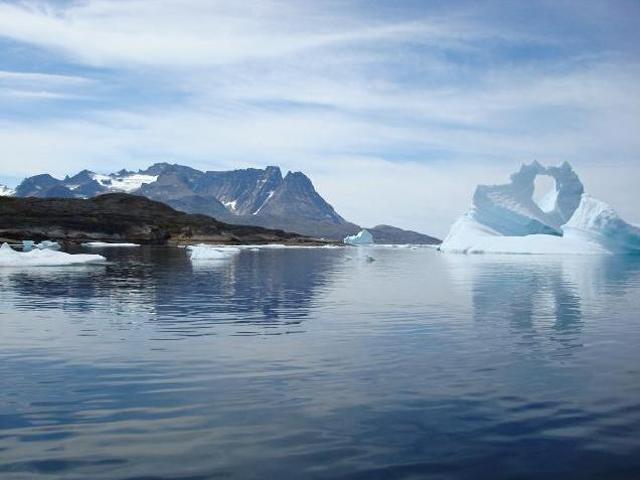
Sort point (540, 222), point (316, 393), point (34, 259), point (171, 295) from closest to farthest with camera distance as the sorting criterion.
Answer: point (316, 393), point (171, 295), point (34, 259), point (540, 222)

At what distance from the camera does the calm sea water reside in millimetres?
7949

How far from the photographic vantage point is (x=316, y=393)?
37.2 feet

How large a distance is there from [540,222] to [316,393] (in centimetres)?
9682

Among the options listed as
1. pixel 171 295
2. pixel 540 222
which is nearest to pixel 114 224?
pixel 540 222

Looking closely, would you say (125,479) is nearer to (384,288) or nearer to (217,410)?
(217,410)

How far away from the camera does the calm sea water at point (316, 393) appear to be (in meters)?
7.95

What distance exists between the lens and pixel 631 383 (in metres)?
12.4

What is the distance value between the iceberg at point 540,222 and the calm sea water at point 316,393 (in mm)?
72660

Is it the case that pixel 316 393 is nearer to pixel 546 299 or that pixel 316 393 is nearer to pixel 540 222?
pixel 546 299

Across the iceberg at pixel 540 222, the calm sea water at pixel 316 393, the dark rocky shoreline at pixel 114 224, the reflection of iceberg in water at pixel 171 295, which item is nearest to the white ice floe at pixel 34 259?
the reflection of iceberg in water at pixel 171 295

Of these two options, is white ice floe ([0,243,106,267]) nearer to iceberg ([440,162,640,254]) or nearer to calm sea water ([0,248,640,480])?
calm sea water ([0,248,640,480])

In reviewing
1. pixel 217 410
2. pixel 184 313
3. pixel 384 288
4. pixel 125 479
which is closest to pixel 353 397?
pixel 217 410

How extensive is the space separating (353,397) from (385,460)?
10.0 feet

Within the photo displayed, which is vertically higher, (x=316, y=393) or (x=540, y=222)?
(x=540, y=222)
